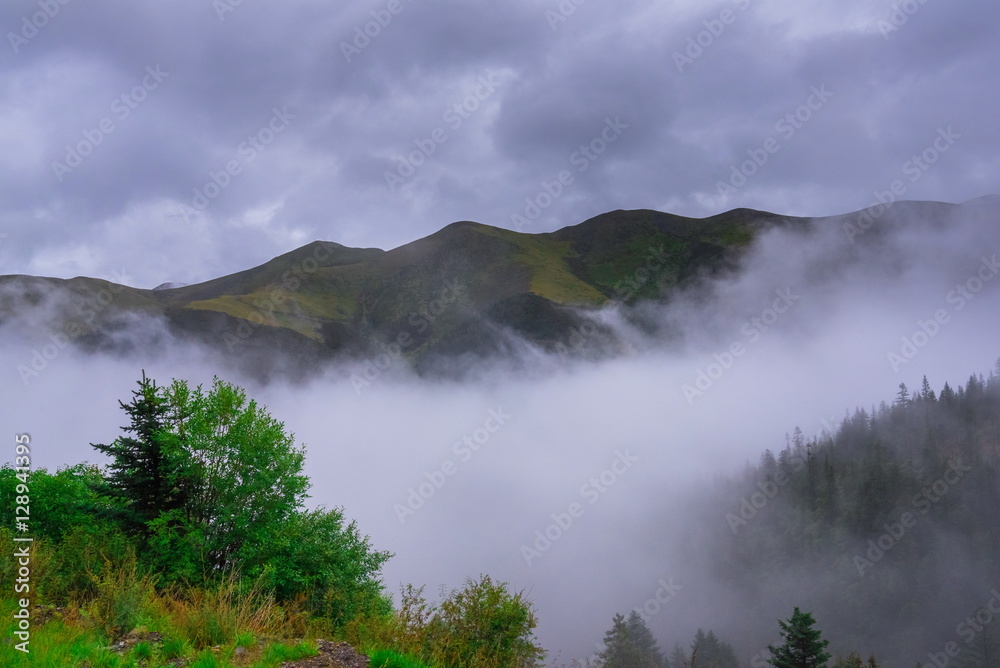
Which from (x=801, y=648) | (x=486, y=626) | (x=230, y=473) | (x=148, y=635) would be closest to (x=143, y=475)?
(x=230, y=473)

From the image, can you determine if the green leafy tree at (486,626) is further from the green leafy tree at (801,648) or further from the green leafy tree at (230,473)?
the green leafy tree at (801,648)

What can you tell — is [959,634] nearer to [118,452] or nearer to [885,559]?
[885,559]

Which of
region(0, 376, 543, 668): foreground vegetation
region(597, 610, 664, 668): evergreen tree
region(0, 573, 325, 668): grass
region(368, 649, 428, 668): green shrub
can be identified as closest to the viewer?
region(0, 573, 325, 668): grass

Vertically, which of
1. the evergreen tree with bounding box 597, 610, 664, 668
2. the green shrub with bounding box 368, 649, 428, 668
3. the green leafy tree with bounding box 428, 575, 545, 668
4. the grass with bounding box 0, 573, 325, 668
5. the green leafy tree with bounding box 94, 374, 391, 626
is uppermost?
the green leafy tree with bounding box 94, 374, 391, 626

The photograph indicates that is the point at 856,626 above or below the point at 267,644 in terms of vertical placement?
below

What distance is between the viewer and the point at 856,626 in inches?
6604

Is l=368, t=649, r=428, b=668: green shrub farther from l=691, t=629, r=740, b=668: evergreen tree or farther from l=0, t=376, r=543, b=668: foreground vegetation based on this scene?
l=691, t=629, r=740, b=668: evergreen tree

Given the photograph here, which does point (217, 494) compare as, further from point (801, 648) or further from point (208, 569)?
point (801, 648)

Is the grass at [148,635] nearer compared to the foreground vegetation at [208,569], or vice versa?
the grass at [148,635]

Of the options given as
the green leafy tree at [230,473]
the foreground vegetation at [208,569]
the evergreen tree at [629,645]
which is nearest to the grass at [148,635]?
the foreground vegetation at [208,569]

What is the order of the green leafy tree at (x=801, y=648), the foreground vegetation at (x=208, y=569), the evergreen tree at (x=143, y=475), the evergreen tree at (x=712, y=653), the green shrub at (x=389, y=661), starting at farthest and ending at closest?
the evergreen tree at (x=712, y=653), the green leafy tree at (x=801, y=648), the evergreen tree at (x=143, y=475), the foreground vegetation at (x=208, y=569), the green shrub at (x=389, y=661)

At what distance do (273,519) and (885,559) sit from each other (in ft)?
706

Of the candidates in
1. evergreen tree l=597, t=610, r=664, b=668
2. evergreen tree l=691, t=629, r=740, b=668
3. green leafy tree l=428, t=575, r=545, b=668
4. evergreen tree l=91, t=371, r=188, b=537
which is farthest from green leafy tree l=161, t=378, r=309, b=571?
evergreen tree l=691, t=629, r=740, b=668

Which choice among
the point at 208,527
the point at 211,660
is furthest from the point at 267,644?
the point at 208,527
